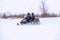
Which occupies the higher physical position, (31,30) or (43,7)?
(43,7)

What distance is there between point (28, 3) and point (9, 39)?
1.41ft

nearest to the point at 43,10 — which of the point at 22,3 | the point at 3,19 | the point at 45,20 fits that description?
the point at 45,20

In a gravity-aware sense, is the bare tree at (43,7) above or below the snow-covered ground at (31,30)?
above

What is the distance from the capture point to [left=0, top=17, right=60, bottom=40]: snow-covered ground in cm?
131

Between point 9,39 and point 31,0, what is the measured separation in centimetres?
47

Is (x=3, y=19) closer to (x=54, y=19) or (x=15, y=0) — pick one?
(x=15, y=0)

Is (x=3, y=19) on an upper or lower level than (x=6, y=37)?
upper

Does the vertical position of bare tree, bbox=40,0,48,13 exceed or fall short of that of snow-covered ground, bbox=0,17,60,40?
it exceeds it

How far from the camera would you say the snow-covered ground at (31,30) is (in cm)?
131

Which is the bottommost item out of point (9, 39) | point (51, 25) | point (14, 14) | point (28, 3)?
point (9, 39)

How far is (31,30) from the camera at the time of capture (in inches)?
52.1

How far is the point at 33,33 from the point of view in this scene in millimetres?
1318

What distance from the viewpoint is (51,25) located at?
1.33 metres

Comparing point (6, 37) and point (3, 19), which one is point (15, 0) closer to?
point (3, 19)
